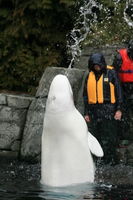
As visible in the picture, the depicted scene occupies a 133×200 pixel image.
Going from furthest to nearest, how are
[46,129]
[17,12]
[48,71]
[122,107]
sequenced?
[17,12] → [48,71] → [122,107] → [46,129]

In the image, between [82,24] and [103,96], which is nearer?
[103,96]

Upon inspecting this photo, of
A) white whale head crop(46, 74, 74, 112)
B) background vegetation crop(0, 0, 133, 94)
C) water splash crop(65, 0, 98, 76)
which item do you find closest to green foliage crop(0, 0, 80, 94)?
background vegetation crop(0, 0, 133, 94)

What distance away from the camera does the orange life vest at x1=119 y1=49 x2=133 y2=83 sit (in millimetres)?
9625

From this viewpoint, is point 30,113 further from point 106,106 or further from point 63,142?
point 63,142

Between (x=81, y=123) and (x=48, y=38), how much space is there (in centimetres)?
508

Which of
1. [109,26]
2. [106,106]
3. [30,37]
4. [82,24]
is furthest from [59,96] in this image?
[30,37]

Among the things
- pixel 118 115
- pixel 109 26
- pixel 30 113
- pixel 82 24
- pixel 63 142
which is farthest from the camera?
pixel 82 24

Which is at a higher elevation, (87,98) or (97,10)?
(97,10)

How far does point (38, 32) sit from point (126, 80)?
3.55 m

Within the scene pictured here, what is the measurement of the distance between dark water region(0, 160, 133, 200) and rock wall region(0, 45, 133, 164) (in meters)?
0.89

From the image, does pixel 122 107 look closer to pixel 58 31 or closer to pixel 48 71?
pixel 48 71

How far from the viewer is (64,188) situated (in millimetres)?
7965

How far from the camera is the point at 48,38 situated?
1284 cm

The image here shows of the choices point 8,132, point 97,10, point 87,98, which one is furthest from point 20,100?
point 97,10
